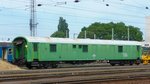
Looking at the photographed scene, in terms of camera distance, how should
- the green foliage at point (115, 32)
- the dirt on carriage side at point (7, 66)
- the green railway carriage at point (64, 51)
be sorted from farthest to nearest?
the green foliage at point (115, 32), the dirt on carriage side at point (7, 66), the green railway carriage at point (64, 51)

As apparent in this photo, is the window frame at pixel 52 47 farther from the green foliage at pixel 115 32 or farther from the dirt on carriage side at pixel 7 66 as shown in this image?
the green foliage at pixel 115 32

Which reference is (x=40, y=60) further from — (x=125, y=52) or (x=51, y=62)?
(x=125, y=52)

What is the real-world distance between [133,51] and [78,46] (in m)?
9.78

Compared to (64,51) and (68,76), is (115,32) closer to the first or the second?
(64,51)

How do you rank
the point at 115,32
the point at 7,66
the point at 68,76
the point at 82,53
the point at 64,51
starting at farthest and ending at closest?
the point at 115,32
the point at 82,53
the point at 64,51
the point at 7,66
the point at 68,76

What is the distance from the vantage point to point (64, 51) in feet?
143

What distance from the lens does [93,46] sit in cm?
4694

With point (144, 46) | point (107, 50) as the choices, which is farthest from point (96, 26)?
point (107, 50)

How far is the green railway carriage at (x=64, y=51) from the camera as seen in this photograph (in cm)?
4147

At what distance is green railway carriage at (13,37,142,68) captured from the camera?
41469 mm

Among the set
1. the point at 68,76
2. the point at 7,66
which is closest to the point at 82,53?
the point at 7,66

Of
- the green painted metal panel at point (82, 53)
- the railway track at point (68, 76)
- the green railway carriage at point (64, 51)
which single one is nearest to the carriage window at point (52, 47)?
the green railway carriage at point (64, 51)

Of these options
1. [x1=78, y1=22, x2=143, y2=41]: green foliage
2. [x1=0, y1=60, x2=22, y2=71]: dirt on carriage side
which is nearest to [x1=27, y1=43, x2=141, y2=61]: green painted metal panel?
[x1=0, y1=60, x2=22, y2=71]: dirt on carriage side

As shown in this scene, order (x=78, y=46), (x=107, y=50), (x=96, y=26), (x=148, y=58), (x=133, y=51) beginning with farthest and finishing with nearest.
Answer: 1. (x=96, y=26)
2. (x=148, y=58)
3. (x=133, y=51)
4. (x=107, y=50)
5. (x=78, y=46)
